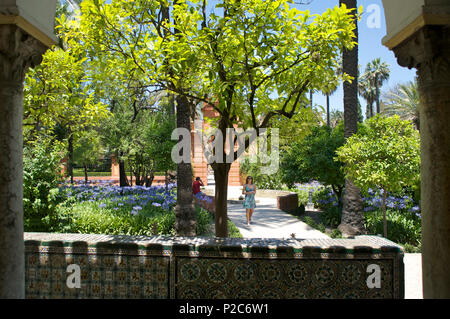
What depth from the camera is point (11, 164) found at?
2.44m

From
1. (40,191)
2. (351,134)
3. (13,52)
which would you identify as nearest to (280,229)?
(351,134)

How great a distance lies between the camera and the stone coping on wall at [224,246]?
130 inches

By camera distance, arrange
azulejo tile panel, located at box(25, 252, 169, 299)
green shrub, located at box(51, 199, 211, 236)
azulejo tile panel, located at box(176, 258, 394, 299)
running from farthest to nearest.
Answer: green shrub, located at box(51, 199, 211, 236) → azulejo tile panel, located at box(25, 252, 169, 299) → azulejo tile panel, located at box(176, 258, 394, 299)

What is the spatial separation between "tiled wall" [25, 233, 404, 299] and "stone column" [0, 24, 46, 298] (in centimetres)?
103

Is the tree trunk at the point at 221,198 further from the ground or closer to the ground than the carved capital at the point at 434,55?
closer to the ground

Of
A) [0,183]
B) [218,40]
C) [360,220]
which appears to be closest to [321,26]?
[218,40]

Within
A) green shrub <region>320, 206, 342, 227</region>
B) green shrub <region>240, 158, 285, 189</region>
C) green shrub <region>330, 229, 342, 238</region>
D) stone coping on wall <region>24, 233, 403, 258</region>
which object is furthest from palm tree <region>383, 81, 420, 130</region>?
stone coping on wall <region>24, 233, 403, 258</region>

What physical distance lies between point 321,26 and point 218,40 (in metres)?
1.25

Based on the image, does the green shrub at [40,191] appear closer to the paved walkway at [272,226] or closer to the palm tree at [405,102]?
the paved walkway at [272,226]

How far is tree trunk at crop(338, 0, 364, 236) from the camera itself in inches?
367

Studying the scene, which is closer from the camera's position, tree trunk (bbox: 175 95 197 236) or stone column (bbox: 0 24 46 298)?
stone column (bbox: 0 24 46 298)

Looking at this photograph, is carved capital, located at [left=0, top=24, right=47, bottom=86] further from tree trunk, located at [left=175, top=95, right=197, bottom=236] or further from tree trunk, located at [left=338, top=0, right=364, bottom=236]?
tree trunk, located at [left=338, top=0, right=364, bottom=236]

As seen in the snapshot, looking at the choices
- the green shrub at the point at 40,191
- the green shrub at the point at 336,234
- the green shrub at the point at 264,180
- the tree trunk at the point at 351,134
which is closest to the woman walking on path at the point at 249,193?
the green shrub at the point at 336,234

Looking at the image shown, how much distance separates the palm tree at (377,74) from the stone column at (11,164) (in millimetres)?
50570
